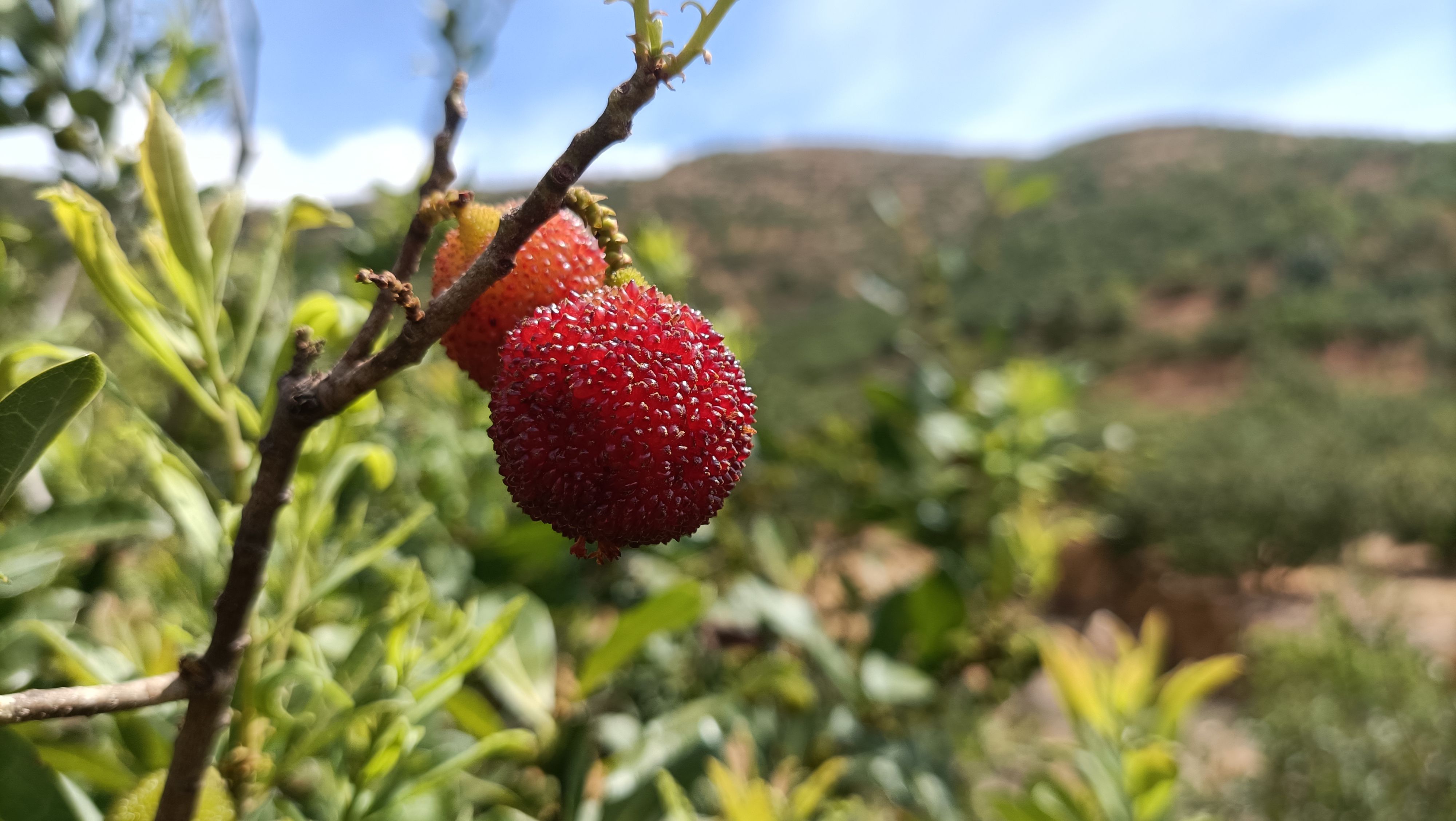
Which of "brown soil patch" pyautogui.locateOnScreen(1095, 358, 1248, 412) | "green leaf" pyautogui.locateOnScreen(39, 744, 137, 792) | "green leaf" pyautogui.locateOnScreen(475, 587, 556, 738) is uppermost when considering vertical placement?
"green leaf" pyautogui.locateOnScreen(39, 744, 137, 792)

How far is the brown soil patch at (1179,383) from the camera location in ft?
56.1

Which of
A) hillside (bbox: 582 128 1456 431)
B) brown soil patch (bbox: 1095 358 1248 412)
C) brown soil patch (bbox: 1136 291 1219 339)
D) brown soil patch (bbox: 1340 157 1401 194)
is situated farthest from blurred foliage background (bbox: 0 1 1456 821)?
brown soil patch (bbox: 1340 157 1401 194)

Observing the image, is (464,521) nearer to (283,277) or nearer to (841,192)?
(283,277)

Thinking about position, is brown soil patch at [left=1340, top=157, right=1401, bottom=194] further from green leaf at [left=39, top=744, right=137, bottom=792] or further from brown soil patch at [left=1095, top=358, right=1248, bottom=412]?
green leaf at [left=39, top=744, right=137, bottom=792]

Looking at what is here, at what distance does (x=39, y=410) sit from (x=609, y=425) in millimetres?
306

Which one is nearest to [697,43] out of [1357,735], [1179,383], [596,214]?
[596,214]

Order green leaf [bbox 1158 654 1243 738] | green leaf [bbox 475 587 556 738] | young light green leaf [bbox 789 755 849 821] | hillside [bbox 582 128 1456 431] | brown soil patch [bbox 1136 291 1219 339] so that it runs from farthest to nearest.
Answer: brown soil patch [bbox 1136 291 1219 339] → hillside [bbox 582 128 1456 431] → green leaf [bbox 1158 654 1243 738] → young light green leaf [bbox 789 755 849 821] → green leaf [bbox 475 587 556 738]

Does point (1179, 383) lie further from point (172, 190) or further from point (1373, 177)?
point (172, 190)

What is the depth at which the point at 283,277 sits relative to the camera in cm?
161

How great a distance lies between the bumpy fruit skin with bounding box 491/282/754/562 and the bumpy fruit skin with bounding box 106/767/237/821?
0.96ft

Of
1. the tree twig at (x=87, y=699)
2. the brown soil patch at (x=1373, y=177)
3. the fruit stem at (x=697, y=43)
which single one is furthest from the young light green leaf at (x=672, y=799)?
the brown soil patch at (x=1373, y=177)

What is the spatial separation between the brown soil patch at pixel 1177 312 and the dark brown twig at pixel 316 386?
2115cm

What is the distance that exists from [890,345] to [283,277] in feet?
56.2

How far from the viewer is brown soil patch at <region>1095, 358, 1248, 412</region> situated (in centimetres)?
1711
